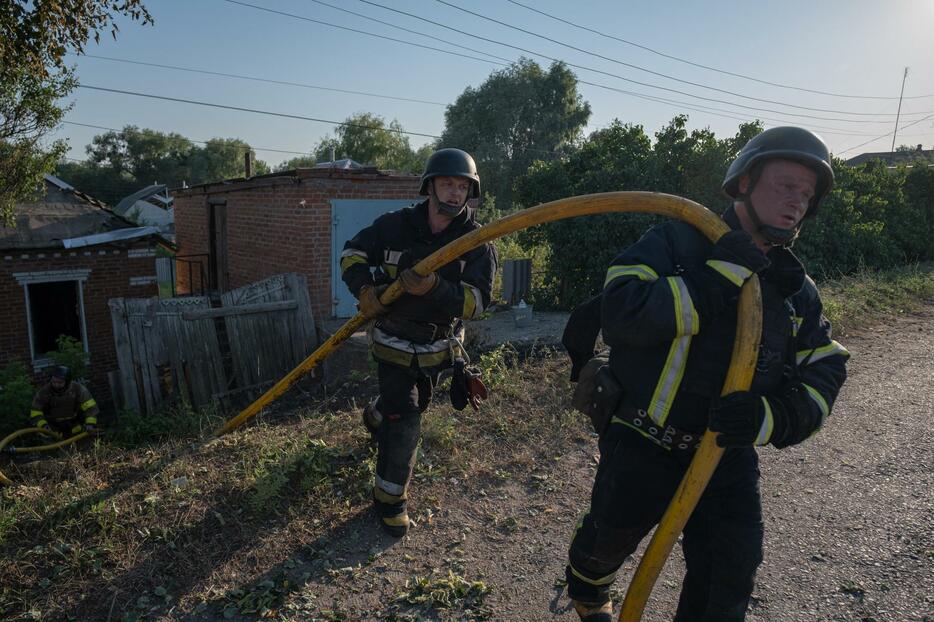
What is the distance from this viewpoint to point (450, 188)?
11.2 ft

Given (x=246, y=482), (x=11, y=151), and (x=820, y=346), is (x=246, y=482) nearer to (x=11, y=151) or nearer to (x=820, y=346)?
(x=820, y=346)

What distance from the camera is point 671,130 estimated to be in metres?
11.2

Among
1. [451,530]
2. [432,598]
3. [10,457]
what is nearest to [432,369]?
[451,530]

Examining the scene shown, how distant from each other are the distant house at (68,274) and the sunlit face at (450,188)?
36.6ft

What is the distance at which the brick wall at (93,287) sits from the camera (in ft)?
38.1

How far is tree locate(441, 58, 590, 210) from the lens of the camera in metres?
37.1

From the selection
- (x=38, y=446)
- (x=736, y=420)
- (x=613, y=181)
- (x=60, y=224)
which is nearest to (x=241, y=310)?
(x=38, y=446)

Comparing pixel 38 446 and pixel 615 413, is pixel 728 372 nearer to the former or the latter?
pixel 615 413

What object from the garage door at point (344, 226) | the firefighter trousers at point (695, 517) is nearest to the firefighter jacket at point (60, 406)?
the garage door at point (344, 226)

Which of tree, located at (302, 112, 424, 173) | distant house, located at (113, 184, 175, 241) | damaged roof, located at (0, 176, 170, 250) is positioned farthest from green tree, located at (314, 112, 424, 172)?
damaged roof, located at (0, 176, 170, 250)

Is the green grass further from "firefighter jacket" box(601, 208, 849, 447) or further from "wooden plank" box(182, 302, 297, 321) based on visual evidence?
"wooden plank" box(182, 302, 297, 321)

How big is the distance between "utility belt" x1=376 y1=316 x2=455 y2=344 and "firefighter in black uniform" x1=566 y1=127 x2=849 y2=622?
1.44m

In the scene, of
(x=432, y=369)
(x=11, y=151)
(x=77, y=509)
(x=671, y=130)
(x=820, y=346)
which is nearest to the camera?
(x=820, y=346)

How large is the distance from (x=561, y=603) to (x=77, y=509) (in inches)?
107
